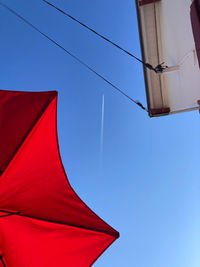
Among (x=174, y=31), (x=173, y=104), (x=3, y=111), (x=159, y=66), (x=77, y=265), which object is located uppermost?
(x=174, y=31)

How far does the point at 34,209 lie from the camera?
2.65 metres

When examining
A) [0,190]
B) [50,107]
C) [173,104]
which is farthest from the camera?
[173,104]

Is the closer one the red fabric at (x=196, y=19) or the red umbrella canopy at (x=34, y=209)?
the red umbrella canopy at (x=34, y=209)

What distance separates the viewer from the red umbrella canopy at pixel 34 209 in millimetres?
2508

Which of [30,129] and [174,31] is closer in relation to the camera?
[30,129]

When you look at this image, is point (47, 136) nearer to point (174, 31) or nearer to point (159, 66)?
point (159, 66)

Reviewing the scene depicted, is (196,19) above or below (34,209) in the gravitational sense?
above

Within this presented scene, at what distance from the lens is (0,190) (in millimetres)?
2367

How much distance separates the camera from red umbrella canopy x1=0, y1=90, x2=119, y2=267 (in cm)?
251

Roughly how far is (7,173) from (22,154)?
0.27 meters

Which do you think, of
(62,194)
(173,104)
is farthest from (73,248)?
(173,104)

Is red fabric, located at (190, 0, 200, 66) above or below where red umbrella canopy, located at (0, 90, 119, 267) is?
above

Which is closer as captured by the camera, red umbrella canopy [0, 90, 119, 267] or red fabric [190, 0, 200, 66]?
red umbrella canopy [0, 90, 119, 267]

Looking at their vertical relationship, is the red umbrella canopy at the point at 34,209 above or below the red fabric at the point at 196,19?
below
